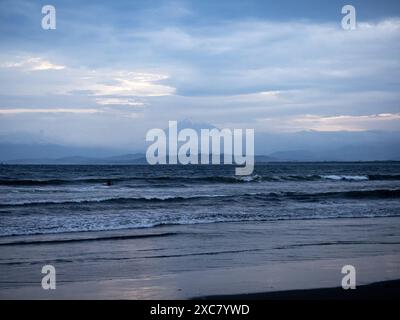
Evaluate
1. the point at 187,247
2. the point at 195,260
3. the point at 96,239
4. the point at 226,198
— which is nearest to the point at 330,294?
the point at 195,260

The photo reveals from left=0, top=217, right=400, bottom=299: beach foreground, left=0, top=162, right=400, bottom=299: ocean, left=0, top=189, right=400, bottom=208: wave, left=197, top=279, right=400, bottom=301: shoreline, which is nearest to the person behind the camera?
left=197, top=279, right=400, bottom=301: shoreline

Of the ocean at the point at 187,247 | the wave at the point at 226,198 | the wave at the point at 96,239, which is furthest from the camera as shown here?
the wave at the point at 226,198

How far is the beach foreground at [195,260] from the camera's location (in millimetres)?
8555

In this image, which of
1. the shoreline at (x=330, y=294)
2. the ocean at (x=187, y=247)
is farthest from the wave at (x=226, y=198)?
the shoreline at (x=330, y=294)

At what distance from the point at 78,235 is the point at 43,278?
6391 mm

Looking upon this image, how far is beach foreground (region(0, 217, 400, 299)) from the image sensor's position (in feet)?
28.1

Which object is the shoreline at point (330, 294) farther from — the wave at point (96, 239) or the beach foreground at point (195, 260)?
the wave at point (96, 239)

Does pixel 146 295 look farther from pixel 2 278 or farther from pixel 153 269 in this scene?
pixel 2 278

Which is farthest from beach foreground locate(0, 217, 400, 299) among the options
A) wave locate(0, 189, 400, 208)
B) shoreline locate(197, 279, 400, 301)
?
wave locate(0, 189, 400, 208)

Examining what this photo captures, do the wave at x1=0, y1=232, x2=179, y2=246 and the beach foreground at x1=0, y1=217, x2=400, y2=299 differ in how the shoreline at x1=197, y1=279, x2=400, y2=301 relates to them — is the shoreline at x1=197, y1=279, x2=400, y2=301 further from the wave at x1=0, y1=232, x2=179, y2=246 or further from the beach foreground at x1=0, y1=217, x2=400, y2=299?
the wave at x1=0, y1=232, x2=179, y2=246

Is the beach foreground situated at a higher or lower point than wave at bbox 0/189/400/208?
lower

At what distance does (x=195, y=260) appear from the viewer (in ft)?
36.7

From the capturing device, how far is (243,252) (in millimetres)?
12211
